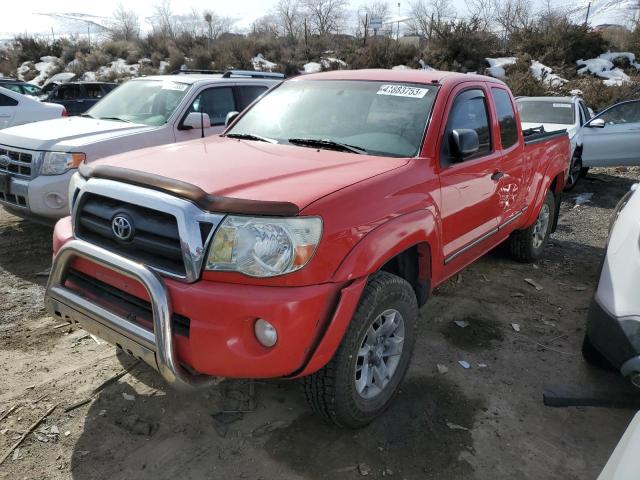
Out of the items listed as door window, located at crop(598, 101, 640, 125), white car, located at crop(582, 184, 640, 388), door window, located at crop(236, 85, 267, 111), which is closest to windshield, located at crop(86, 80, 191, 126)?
door window, located at crop(236, 85, 267, 111)

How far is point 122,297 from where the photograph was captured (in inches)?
100.0

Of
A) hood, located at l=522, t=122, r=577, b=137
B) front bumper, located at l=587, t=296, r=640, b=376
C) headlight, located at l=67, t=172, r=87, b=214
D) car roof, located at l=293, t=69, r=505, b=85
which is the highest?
car roof, located at l=293, t=69, r=505, b=85

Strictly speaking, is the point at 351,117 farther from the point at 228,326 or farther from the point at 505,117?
the point at 228,326

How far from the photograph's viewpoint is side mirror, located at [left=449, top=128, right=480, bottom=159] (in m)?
3.18

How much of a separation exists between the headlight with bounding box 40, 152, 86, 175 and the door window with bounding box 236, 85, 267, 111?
2425 millimetres

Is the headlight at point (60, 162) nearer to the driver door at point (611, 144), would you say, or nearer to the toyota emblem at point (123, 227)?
the toyota emblem at point (123, 227)

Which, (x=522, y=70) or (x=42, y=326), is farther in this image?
(x=522, y=70)

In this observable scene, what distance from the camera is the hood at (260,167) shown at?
7.85ft

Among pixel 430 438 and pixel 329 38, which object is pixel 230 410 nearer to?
pixel 430 438

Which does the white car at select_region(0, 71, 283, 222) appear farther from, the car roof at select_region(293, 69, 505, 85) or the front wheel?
the front wheel

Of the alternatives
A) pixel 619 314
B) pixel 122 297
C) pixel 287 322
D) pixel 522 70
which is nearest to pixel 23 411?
pixel 122 297

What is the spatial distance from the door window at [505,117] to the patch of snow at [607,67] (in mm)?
19398

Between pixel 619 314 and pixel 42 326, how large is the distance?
12.4 feet

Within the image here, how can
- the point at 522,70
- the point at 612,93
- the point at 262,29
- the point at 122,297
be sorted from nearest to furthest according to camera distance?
the point at 122,297 < the point at 612,93 < the point at 522,70 < the point at 262,29
